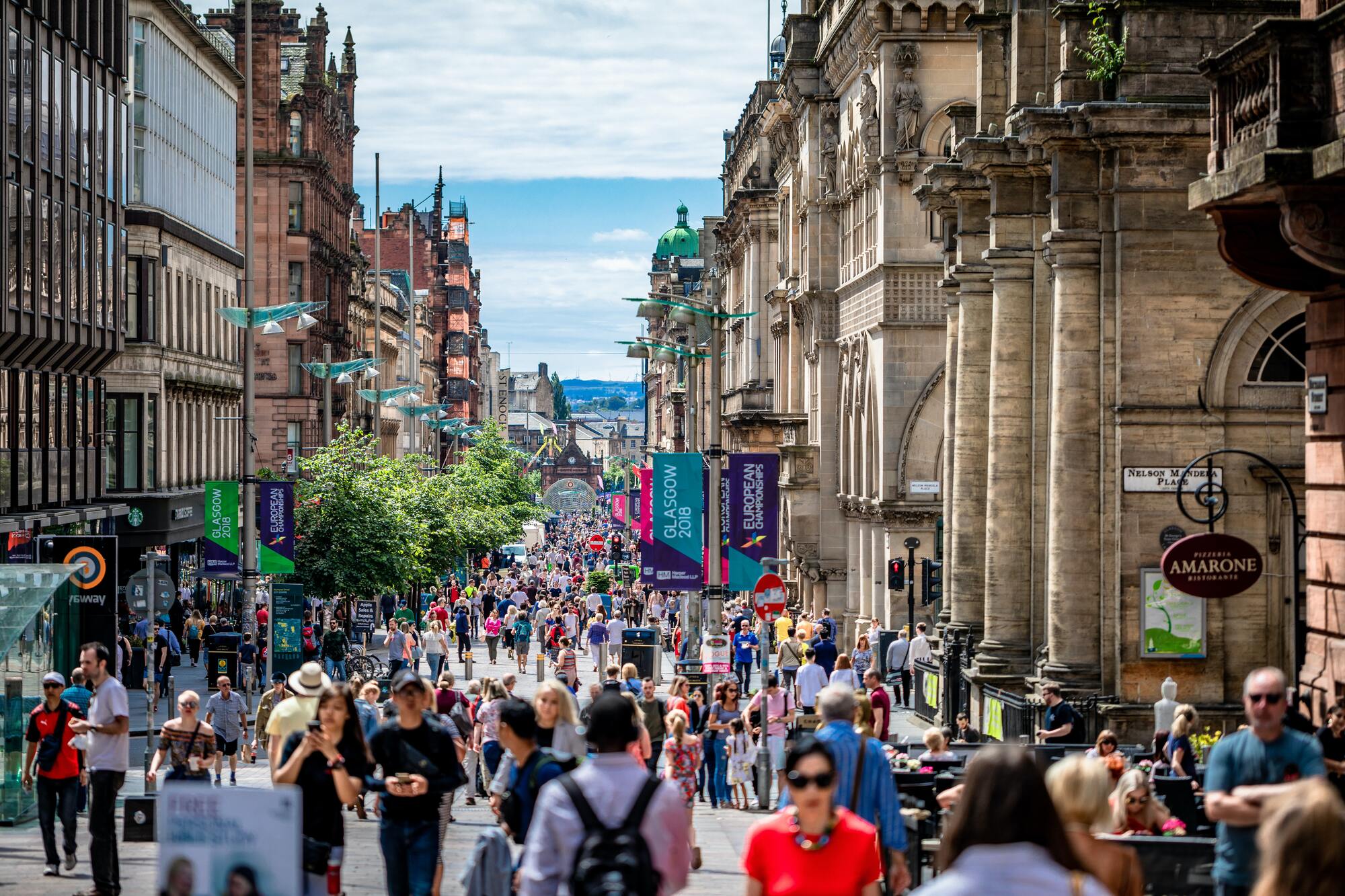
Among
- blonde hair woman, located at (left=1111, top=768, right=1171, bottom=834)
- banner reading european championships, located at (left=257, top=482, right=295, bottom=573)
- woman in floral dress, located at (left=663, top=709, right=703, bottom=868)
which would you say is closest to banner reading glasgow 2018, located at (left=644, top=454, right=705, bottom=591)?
banner reading european championships, located at (left=257, top=482, right=295, bottom=573)

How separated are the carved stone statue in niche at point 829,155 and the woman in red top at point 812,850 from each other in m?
46.1

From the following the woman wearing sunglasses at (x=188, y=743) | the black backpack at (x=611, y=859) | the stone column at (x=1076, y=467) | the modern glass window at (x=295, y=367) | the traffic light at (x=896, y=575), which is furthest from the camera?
the modern glass window at (x=295, y=367)

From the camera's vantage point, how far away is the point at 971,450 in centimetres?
3138

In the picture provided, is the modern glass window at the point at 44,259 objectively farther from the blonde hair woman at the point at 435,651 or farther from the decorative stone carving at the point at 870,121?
the decorative stone carving at the point at 870,121

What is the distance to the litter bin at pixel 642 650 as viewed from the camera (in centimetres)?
3781

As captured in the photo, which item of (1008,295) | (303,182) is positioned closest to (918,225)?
(1008,295)

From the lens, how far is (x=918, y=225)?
149 feet

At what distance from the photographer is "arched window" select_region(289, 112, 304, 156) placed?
8369cm

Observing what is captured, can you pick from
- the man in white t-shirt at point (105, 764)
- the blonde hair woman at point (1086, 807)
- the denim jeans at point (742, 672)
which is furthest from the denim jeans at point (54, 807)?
the denim jeans at point (742, 672)

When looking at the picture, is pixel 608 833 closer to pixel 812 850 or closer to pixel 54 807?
pixel 812 850

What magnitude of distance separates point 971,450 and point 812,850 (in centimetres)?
2338

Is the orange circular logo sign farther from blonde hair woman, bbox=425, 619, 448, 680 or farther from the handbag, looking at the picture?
the handbag

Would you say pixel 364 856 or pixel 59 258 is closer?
pixel 364 856

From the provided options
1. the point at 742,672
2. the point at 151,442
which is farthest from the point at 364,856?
the point at 151,442
